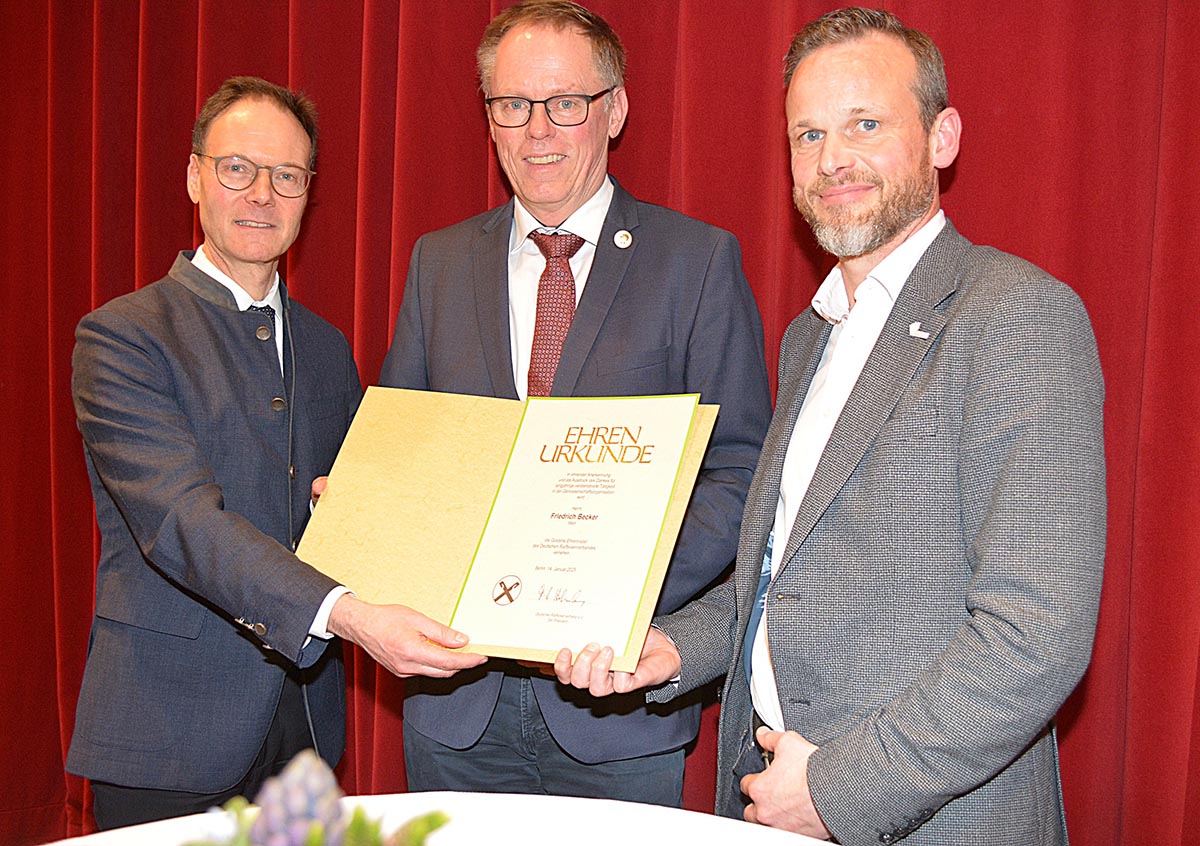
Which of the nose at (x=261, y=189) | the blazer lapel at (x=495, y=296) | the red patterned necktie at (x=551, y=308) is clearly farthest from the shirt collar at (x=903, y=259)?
Result: the nose at (x=261, y=189)

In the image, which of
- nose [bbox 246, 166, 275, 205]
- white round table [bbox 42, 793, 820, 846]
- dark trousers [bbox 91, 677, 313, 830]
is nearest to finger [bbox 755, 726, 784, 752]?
white round table [bbox 42, 793, 820, 846]

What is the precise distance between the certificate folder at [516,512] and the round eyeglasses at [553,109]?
2.12 ft

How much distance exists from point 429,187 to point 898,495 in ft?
6.11

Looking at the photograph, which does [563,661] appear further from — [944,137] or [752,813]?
[944,137]

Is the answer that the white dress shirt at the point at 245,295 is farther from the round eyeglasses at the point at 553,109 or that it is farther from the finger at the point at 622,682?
the finger at the point at 622,682

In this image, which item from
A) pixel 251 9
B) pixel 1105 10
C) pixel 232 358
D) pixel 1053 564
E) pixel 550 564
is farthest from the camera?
pixel 251 9

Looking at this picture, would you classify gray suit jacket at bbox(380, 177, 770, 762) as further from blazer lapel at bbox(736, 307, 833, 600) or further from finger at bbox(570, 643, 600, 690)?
finger at bbox(570, 643, 600, 690)

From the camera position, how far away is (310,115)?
2.59 metres

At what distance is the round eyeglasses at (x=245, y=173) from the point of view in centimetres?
244

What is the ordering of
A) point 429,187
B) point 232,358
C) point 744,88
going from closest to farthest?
point 232,358 < point 744,88 < point 429,187

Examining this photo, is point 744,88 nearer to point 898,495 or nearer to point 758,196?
point 758,196

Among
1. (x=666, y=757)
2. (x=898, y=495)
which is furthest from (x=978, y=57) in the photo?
(x=666, y=757)

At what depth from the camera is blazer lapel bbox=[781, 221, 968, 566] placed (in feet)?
5.39

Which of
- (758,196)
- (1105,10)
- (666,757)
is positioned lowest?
(666,757)
